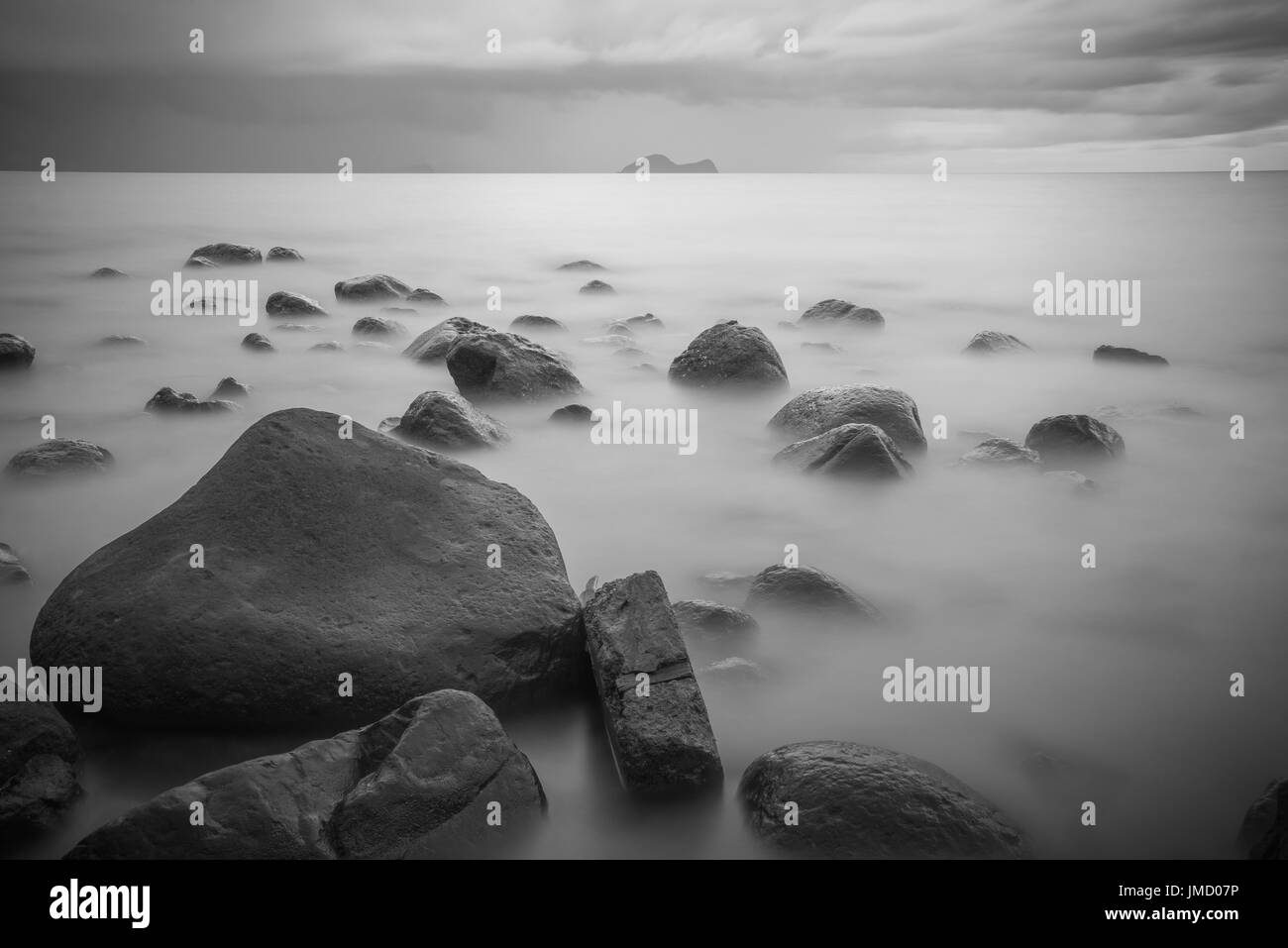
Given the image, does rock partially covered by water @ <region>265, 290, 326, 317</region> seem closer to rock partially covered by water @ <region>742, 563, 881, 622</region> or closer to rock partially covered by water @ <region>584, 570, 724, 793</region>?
rock partially covered by water @ <region>742, 563, 881, 622</region>

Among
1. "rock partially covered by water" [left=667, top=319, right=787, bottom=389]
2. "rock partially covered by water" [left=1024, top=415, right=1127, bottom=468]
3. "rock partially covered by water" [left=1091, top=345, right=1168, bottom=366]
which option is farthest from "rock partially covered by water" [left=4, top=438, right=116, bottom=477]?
"rock partially covered by water" [left=1091, top=345, right=1168, bottom=366]

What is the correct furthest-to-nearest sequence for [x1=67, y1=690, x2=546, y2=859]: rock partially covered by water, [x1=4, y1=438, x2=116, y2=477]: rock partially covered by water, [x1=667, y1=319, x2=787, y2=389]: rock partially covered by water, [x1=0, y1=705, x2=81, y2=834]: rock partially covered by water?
[x1=667, y1=319, x2=787, y2=389]: rock partially covered by water, [x1=4, y1=438, x2=116, y2=477]: rock partially covered by water, [x1=0, y1=705, x2=81, y2=834]: rock partially covered by water, [x1=67, y1=690, x2=546, y2=859]: rock partially covered by water

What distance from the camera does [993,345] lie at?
1192cm

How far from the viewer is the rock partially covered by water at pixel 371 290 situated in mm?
14062

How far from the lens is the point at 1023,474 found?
7.02m

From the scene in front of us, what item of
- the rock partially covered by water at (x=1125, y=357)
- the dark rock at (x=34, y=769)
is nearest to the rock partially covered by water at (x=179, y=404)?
the dark rock at (x=34, y=769)

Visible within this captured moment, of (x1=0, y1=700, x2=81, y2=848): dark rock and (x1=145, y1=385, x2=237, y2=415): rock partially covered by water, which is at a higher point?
(x1=145, y1=385, x2=237, y2=415): rock partially covered by water

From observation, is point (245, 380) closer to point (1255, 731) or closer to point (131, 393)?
point (131, 393)

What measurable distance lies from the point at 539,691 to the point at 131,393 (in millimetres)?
7011

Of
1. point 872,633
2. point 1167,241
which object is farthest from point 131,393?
point 1167,241

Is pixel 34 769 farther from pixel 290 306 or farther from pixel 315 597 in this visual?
pixel 290 306

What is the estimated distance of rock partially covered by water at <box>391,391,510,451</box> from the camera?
7.16 meters

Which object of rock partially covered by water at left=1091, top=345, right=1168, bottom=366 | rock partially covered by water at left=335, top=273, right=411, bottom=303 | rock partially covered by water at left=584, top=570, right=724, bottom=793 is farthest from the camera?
rock partially covered by water at left=335, top=273, right=411, bottom=303

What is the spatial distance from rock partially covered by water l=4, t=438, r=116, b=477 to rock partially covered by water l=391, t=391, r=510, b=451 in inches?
78.0
